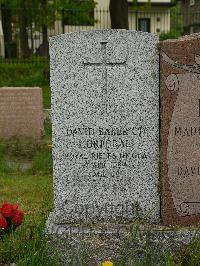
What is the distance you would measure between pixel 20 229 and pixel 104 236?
68 centimetres

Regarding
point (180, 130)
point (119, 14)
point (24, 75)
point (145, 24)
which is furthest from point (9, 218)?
point (145, 24)

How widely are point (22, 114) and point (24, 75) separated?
963cm

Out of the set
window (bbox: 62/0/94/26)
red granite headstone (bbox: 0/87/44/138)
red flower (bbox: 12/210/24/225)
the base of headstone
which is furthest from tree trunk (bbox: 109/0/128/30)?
red flower (bbox: 12/210/24/225)

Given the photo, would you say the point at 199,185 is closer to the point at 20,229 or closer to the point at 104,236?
the point at 104,236

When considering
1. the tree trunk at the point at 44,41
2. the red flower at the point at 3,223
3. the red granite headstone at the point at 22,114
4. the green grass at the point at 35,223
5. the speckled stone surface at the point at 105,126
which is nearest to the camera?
the green grass at the point at 35,223

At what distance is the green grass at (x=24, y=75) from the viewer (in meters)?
18.1

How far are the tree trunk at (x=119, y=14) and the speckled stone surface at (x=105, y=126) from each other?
13170 mm

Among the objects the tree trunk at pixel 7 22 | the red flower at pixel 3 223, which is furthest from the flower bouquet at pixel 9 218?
the tree trunk at pixel 7 22

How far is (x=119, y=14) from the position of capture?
17.3 m

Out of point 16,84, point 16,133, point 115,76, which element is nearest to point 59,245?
point 115,76

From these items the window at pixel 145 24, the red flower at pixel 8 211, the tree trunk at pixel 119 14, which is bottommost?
the red flower at pixel 8 211

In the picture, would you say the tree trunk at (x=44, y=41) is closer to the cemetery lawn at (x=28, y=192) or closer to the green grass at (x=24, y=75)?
the green grass at (x=24, y=75)

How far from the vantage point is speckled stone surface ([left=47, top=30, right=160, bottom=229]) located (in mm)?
4258

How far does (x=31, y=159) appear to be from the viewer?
28.3 ft
